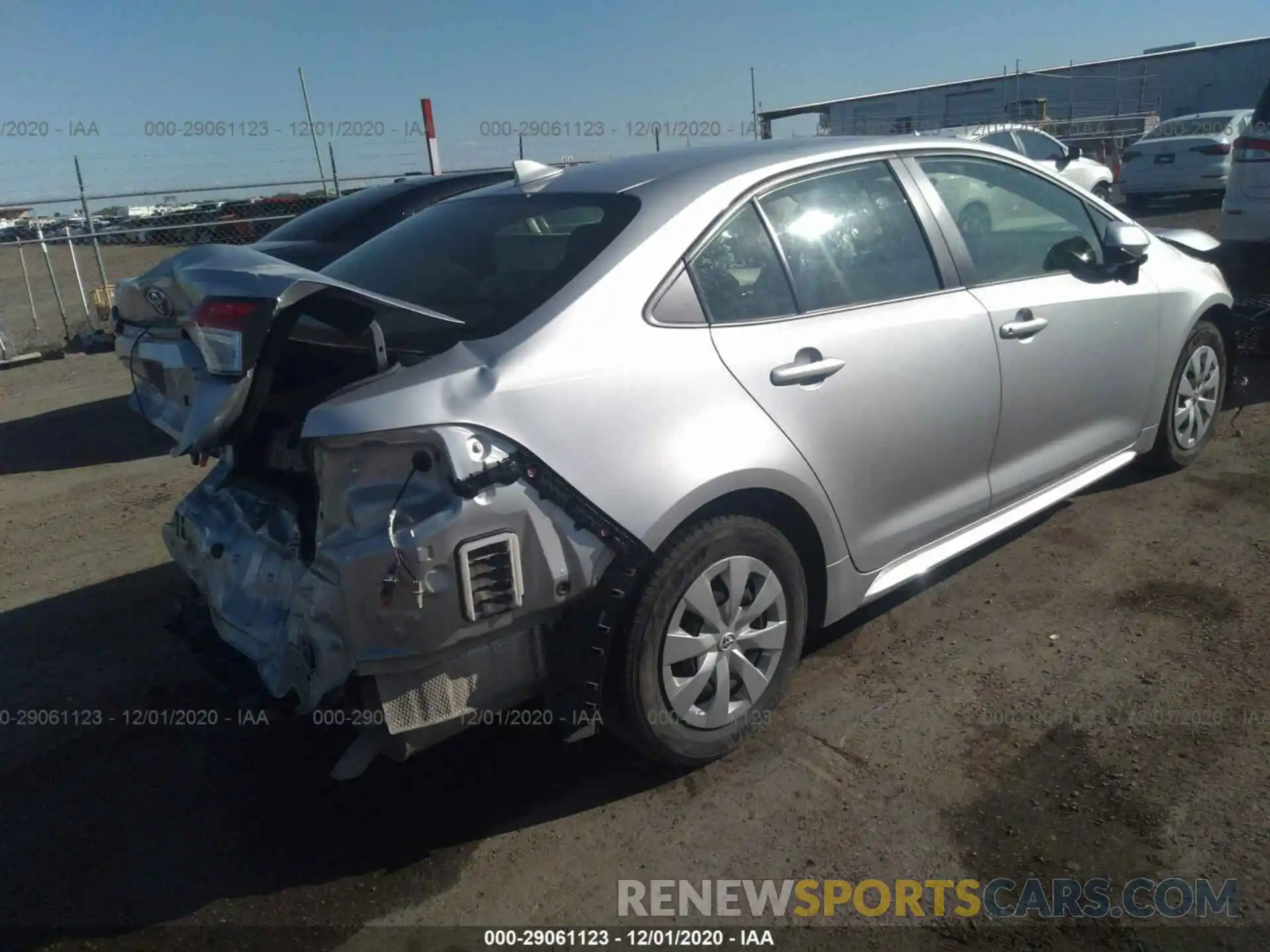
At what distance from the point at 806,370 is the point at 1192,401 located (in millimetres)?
2908

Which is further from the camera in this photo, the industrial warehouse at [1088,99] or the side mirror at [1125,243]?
the industrial warehouse at [1088,99]

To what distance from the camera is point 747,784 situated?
2943 mm

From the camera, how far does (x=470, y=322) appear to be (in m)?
2.74

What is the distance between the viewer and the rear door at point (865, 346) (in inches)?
117

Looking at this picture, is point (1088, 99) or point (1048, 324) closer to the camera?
point (1048, 324)

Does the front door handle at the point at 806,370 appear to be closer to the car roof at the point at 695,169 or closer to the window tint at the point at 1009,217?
the car roof at the point at 695,169

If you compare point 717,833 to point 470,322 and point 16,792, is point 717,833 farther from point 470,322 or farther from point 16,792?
point 16,792

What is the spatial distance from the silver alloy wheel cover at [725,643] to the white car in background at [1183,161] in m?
16.3

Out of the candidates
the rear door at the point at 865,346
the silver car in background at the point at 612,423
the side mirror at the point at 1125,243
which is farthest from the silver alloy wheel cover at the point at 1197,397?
the rear door at the point at 865,346

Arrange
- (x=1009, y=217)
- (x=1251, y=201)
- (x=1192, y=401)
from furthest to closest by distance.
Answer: (x=1251, y=201) → (x=1192, y=401) → (x=1009, y=217)

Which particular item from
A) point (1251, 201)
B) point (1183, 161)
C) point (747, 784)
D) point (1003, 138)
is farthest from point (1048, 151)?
point (747, 784)

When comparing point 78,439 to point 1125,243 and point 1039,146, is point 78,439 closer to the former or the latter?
point 1125,243

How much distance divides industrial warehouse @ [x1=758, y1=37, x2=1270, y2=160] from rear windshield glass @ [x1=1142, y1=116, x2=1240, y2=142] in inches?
163

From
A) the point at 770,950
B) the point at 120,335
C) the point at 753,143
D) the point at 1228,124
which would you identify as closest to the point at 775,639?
the point at 770,950
